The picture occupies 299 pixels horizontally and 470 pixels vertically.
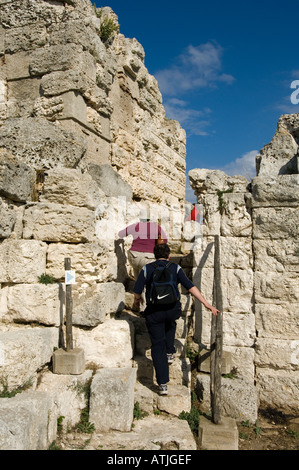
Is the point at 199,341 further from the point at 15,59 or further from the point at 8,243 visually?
the point at 15,59

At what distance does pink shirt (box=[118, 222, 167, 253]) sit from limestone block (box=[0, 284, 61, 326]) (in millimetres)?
1715

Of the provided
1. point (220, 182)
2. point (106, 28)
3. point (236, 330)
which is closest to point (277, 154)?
point (220, 182)

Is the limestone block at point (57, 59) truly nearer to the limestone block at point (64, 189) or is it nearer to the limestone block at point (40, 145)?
the limestone block at point (40, 145)

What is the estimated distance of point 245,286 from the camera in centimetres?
532

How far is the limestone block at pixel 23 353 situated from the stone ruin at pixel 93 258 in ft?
0.03

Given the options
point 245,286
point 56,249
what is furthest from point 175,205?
point 56,249

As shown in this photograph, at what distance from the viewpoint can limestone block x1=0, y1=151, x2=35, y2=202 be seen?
172 inches

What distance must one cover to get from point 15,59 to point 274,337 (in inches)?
244

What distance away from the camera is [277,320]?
5.21 m

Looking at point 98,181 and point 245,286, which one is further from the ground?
point 98,181

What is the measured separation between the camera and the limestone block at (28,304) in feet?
14.0

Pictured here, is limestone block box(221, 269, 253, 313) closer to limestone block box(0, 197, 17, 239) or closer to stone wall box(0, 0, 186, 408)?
stone wall box(0, 0, 186, 408)

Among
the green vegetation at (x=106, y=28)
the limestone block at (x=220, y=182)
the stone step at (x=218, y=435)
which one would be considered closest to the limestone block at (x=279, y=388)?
the stone step at (x=218, y=435)
